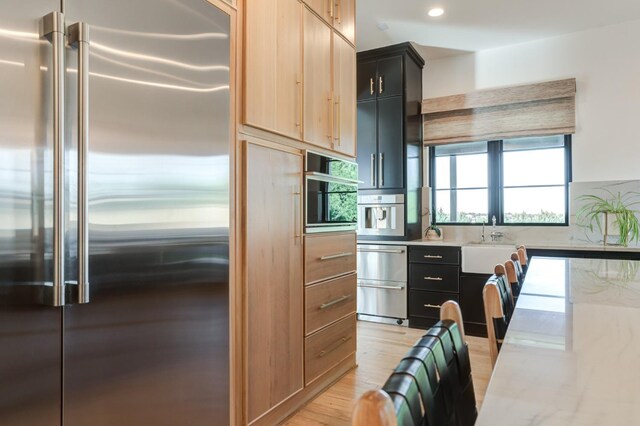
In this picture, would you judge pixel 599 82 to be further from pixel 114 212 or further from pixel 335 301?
pixel 114 212

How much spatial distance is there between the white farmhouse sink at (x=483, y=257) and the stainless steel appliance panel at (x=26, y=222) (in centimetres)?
351

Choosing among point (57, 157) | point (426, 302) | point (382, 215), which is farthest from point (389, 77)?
point (57, 157)

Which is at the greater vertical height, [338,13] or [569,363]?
[338,13]

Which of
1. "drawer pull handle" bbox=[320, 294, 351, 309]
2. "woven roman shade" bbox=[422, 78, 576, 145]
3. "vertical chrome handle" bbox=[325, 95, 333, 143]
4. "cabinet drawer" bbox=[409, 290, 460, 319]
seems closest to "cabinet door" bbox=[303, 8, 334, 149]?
"vertical chrome handle" bbox=[325, 95, 333, 143]

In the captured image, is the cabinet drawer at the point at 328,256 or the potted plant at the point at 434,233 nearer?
the cabinet drawer at the point at 328,256

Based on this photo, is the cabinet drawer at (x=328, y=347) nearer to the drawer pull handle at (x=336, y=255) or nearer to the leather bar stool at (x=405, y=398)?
the drawer pull handle at (x=336, y=255)

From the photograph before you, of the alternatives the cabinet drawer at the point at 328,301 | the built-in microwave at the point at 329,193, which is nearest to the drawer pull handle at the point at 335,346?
the cabinet drawer at the point at 328,301

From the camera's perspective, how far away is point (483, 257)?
383cm

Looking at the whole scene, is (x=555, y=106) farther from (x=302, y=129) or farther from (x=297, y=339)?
(x=297, y=339)

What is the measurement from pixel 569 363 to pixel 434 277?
333cm

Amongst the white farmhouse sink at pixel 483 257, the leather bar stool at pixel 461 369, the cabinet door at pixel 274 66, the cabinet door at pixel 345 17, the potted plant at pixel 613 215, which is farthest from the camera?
the white farmhouse sink at pixel 483 257

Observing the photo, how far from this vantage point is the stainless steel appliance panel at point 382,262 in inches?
165

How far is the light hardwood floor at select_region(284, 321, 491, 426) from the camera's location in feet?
7.68

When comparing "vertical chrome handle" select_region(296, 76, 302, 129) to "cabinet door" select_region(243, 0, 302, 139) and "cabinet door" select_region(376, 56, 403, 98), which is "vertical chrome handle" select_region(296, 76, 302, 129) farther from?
"cabinet door" select_region(376, 56, 403, 98)
